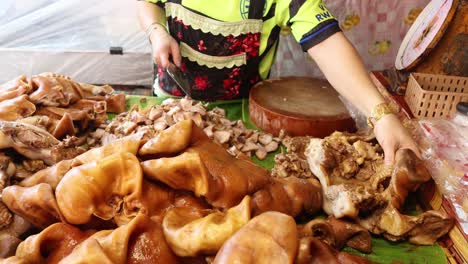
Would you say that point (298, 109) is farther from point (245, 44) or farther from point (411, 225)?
point (411, 225)

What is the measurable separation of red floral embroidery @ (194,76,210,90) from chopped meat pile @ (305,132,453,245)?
44.0 inches

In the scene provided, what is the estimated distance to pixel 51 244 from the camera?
1124mm

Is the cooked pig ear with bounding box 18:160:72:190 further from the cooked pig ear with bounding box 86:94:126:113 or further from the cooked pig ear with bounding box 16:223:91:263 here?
the cooked pig ear with bounding box 86:94:126:113

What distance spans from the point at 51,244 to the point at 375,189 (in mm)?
1122

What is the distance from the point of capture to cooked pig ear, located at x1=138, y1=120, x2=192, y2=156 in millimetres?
1296

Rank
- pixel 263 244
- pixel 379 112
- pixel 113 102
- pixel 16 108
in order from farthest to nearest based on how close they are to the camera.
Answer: pixel 113 102 → pixel 16 108 → pixel 379 112 → pixel 263 244

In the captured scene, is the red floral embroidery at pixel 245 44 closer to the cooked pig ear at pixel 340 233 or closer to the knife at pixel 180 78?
the knife at pixel 180 78

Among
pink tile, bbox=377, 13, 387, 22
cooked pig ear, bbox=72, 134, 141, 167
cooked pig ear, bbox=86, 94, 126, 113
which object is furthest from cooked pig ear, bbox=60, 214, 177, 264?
pink tile, bbox=377, 13, 387, 22

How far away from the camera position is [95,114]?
225 cm

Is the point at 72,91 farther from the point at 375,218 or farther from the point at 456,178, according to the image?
the point at 456,178

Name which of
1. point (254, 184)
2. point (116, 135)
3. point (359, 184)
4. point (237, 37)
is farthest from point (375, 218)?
point (237, 37)

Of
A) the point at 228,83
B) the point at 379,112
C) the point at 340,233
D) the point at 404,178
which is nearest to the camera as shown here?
the point at 340,233

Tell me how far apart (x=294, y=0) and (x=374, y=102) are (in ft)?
2.55

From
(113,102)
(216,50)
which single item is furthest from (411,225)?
(113,102)
